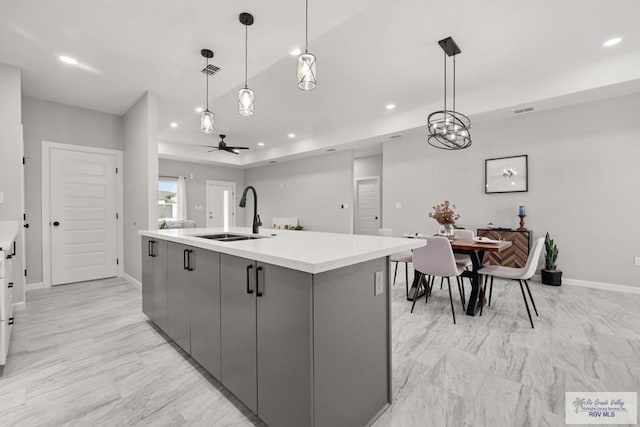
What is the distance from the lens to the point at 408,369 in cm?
191

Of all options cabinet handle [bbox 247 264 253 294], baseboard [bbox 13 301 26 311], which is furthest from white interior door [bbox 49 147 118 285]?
cabinet handle [bbox 247 264 253 294]

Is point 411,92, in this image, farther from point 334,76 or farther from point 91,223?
point 91,223

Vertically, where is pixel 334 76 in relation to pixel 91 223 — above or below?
above

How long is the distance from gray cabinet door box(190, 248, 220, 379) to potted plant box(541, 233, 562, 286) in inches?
175

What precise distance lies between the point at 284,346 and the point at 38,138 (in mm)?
4869

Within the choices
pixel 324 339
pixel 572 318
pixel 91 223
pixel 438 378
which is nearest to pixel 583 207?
pixel 572 318

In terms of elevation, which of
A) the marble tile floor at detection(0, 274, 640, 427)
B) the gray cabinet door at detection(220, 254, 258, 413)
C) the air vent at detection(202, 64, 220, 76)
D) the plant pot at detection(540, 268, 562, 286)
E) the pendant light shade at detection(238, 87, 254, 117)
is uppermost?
the air vent at detection(202, 64, 220, 76)

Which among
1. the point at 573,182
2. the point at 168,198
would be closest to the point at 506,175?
the point at 573,182

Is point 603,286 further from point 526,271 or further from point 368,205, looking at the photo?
point 368,205

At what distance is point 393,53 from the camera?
3227 millimetres

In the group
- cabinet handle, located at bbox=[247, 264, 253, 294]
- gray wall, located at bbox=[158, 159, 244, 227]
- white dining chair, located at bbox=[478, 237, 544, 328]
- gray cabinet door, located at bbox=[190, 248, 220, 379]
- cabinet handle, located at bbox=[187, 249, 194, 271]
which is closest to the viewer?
cabinet handle, located at bbox=[247, 264, 253, 294]

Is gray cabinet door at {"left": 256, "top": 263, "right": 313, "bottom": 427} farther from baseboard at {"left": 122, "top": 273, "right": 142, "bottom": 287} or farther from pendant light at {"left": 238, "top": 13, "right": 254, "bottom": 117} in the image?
baseboard at {"left": 122, "top": 273, "right": 142, "bottom": 287}

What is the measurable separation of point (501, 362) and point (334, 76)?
11.7 feet

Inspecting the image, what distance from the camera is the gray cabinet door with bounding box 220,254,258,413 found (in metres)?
1.40
